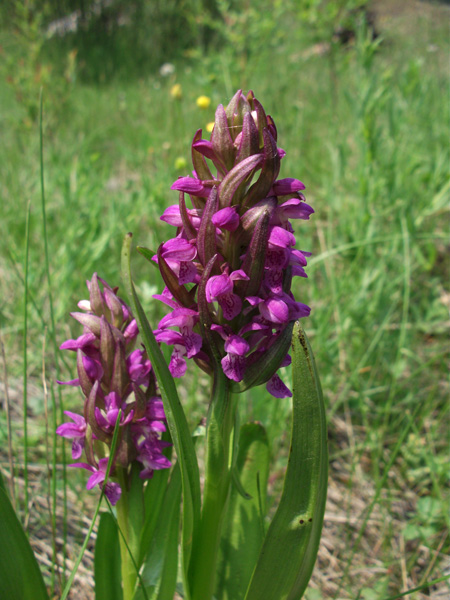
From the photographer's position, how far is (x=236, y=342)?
787 millimetres

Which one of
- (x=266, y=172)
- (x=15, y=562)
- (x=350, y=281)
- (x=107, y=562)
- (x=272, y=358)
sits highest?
(x=266, y=172)

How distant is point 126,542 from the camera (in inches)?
38.6

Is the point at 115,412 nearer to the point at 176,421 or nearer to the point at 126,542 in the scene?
the point at 176,421

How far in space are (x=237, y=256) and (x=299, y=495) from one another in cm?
42

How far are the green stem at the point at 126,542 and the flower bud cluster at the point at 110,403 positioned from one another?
0.04 metres

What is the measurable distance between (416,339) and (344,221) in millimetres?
722

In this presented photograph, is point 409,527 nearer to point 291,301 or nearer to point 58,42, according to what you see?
point 291,301

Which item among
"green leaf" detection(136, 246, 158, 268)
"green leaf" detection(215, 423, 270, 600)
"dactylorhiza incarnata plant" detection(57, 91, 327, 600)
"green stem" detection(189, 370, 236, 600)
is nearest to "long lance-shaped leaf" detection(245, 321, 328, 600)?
"dactylorhiza incarnata plant" detection(57, 91, 327, 600)

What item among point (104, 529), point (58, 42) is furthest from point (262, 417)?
point (58, 42)

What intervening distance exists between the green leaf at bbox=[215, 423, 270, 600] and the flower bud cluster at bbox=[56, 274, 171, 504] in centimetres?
24

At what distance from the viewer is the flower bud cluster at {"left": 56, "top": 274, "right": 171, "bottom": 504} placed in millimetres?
925

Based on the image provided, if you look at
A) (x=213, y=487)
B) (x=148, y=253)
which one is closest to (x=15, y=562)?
(x=213, y=487)

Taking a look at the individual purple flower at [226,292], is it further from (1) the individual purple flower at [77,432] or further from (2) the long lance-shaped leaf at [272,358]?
(1) the individual purple flower at [77,432]

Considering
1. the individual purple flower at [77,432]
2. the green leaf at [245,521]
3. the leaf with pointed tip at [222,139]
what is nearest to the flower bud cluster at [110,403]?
the individual purple flower at [77,432]
